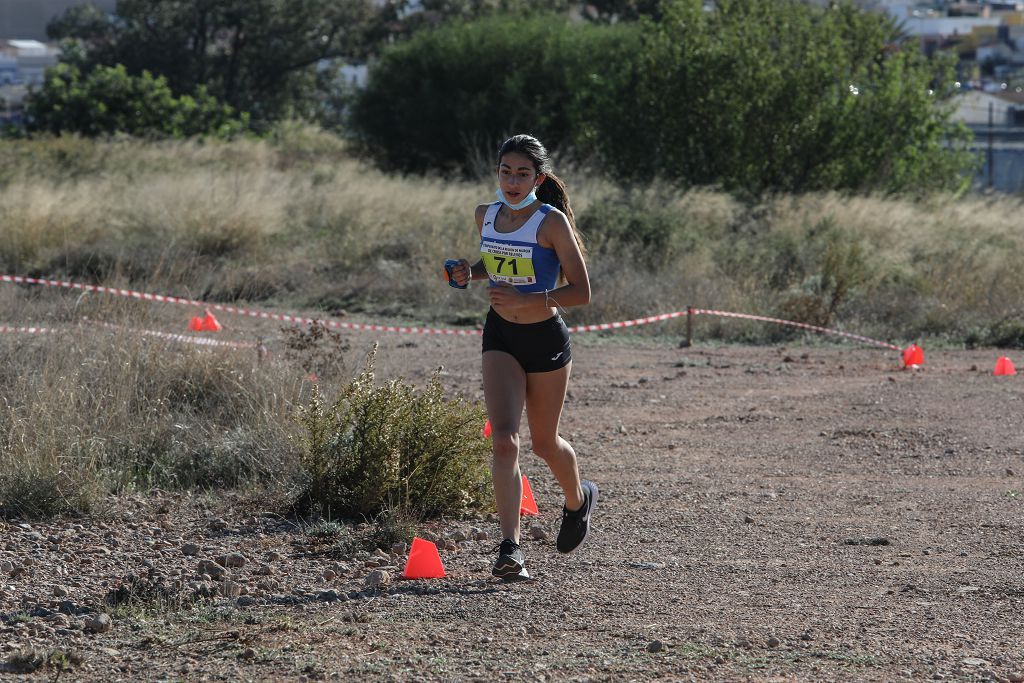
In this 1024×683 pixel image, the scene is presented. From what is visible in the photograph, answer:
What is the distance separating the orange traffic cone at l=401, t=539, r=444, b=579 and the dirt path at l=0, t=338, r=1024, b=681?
3.2 inches

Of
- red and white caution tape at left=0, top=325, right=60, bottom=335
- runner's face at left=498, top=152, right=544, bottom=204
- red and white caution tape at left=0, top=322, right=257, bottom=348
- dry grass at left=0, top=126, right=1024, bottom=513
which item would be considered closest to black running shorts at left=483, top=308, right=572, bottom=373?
runner's face at left=498, top=152, right=544, bottom=204

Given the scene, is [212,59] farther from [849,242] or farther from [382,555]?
[382,555]

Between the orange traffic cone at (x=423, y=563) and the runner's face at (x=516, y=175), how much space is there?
4.92 ft

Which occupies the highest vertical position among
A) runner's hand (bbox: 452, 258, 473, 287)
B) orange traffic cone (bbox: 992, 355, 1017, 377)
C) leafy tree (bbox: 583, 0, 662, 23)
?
leafy tree (bbox: 583, 0, 662, 23)

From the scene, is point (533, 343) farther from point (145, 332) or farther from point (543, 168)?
point (145, 332)

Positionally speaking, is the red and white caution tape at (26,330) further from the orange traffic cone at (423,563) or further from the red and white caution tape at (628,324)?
the red and white caution tape at (628,324)

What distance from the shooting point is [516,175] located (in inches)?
219

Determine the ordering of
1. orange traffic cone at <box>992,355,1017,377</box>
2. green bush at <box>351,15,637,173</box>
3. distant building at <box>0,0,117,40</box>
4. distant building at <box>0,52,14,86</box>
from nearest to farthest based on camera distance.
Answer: orange traffic cone at <box>992,355,1017,377</box> < green bush at <box>351,15,637,173</box> < distant building at <box>0,52,14,86</box> < distant building at <box>0,0,117,40</box>

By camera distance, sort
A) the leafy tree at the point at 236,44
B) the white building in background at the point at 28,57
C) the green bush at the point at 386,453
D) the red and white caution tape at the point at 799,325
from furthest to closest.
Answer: the white building in background at the point at 28,57 → the leafy tree at the point at 236,44 → the red and white caution tape at the point at 799,325 → the green bush at the point at 386,453

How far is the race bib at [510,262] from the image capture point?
18.2ft

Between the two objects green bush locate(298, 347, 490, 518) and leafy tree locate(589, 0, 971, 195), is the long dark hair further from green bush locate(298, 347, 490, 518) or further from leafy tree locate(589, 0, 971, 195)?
leafy tree locate(589, 0, 971, 195)

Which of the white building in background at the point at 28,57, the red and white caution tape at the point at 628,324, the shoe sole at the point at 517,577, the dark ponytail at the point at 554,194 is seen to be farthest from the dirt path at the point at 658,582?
the white building in background at the point at 28,57

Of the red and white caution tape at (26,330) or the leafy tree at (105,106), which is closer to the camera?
the red and white caution tape at (26,330)

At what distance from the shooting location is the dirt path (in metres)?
4.68
